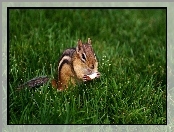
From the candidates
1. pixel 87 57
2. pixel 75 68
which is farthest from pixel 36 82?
pixel 87 57

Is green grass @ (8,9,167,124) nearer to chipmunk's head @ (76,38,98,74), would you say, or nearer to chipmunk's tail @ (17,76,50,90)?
chipmunk's tail @ (17,76,50,90)

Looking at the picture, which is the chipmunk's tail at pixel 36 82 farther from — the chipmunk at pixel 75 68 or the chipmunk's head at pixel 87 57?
the chipmunk's head at pixel 87 57

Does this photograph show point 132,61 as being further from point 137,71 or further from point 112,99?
point 112,99

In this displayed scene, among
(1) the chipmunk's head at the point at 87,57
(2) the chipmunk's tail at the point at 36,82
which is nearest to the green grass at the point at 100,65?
(2) the chipmunk's tail at the point at 36,82

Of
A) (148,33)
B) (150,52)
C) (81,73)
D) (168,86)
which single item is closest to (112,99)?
(81,73)

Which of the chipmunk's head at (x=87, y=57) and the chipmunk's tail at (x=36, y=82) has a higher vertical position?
the chipmunk's head at (x=87, y=57)

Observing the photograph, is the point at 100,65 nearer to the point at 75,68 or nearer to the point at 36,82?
the point at 75,68
